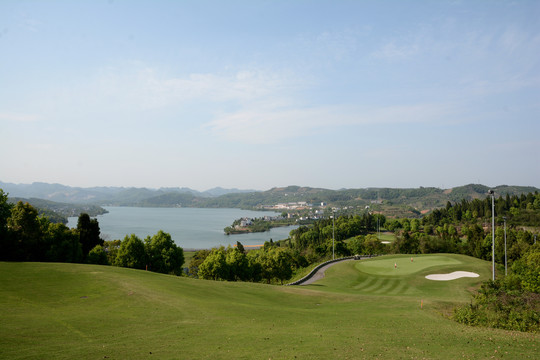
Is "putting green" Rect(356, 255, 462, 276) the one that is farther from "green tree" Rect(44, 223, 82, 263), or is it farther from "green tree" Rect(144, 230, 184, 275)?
"green tree" Rect(44, 223, 82, 263)

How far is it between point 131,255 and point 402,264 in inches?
1486

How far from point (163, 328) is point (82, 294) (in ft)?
26.1

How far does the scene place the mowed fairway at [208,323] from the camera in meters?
11.5

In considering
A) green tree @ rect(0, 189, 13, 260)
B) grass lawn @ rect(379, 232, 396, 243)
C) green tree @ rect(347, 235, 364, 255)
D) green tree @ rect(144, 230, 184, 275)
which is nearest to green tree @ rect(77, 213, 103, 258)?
green tree @ rect(144, 230, 184, 275)

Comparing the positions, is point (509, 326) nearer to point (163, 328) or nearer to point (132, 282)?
point (163, 328)

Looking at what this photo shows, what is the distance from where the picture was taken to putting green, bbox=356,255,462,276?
44062mm

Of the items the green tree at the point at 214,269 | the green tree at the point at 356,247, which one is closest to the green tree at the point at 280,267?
the green tree at the point at 214,269

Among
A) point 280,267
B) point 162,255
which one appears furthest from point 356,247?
point 162,255

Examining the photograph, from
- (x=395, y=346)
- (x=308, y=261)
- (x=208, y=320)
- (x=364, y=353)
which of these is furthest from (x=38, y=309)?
(x=308, y=261)

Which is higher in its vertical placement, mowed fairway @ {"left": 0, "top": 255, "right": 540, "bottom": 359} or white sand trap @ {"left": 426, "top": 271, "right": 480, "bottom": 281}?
mowed fairway @ {"left": 0, "top": 255, "right": 540, "bottom": 359}

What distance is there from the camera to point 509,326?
16.2 metres

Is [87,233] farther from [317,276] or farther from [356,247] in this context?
[356,247]

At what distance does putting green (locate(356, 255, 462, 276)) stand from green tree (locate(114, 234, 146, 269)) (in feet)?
96.7

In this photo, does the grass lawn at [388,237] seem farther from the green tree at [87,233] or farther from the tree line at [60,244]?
the green tree at [87,233]
